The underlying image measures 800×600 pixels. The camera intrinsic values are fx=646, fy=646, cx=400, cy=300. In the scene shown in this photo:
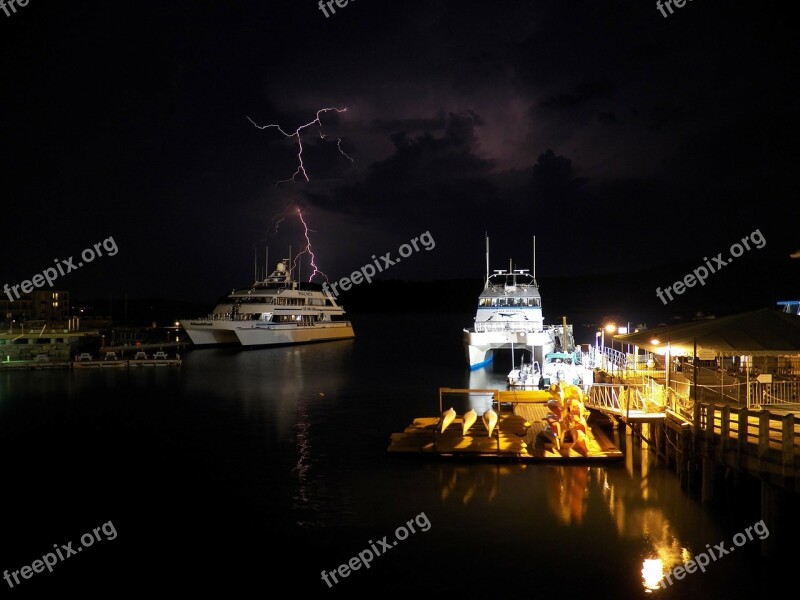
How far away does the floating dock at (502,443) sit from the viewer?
18.4 m

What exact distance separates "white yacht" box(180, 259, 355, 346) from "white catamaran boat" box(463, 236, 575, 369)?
3051 centimetres

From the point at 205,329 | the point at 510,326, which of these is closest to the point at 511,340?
the point at 510,326

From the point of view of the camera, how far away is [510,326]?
144 feet

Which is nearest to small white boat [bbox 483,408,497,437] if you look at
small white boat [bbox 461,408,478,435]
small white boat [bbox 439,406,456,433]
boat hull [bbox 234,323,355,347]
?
small white boat [bbox 461,408,478,435]

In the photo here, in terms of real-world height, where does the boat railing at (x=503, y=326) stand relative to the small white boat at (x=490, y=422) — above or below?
above

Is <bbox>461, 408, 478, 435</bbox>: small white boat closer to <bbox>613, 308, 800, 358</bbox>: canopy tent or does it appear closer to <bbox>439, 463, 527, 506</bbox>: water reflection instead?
<bbox>439, 463, 527, 506</bbox>: water reflection

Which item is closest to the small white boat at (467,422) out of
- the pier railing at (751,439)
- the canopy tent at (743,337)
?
the canopy tent at (743,337)

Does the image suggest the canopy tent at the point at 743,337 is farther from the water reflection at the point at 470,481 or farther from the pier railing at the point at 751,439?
the water reflection at the point at 470,481

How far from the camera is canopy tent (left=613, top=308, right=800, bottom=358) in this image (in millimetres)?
14719

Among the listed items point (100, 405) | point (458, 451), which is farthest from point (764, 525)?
point (100, 405)

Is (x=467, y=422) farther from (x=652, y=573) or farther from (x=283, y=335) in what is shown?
(x=283, y=335)

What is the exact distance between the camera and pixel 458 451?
18.8 metres

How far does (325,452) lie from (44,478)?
824cm

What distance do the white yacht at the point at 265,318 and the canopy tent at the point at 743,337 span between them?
5682cm
